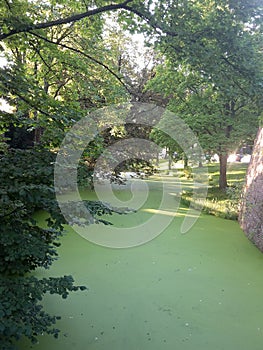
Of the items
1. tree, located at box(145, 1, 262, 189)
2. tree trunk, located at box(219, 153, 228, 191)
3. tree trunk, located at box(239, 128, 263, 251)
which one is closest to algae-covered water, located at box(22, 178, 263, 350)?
tree trunk, located at box(239, 128, 263, 251)

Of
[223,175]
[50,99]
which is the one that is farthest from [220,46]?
[223,175]

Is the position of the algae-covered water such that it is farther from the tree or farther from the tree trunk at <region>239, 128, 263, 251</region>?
the tree

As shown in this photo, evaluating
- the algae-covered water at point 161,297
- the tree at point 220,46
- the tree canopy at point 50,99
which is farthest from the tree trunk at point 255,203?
the tree at point 220,46

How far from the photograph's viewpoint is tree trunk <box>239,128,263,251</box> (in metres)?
4.22

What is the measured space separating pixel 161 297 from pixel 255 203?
2.43 metres

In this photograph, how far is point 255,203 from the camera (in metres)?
4.42

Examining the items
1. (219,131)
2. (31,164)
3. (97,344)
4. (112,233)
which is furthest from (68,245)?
(219,131)

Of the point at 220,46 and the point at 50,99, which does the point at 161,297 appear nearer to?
the point at 50,99

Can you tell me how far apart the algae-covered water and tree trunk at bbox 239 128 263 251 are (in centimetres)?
23

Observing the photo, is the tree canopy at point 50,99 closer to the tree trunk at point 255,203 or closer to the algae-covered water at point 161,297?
the algae-covered water at point 161,297

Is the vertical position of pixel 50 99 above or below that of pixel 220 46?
below

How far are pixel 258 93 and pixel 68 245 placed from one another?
2.98 meters

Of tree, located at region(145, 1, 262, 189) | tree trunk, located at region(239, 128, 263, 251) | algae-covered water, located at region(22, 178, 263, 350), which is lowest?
algae-covered water, located at region(22, 178, 263, 350)

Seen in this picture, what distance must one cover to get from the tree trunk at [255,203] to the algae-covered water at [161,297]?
228mm
